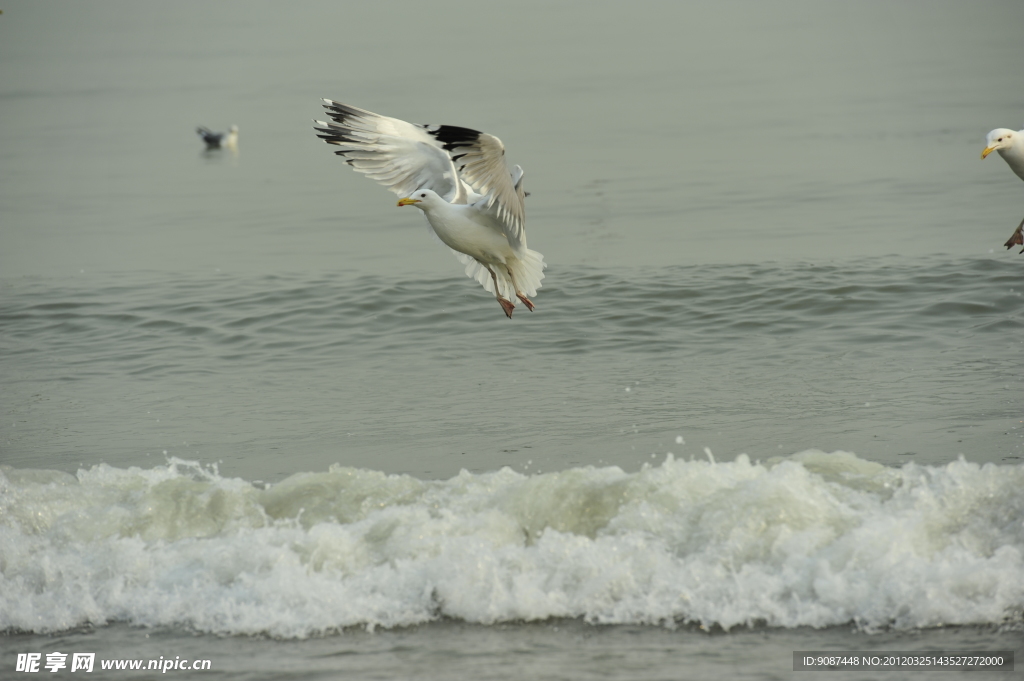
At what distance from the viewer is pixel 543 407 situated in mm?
8562

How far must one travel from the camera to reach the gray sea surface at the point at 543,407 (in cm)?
539

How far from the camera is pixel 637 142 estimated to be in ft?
67.1

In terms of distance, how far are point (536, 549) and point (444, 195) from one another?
3480 mm

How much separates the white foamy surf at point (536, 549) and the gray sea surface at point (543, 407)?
0.02m

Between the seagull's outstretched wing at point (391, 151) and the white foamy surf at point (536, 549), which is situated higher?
the seagull's outstretched wing at point (391, 151)

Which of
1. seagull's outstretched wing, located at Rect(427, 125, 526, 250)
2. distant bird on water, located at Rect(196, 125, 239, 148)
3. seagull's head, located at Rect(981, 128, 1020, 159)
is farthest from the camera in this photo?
distant bird on water, located at Rect(196, 125, 239, 148)

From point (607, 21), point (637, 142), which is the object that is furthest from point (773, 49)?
point (637, 142)

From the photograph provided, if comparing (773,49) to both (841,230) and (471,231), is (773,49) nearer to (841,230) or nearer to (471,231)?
(841,230)

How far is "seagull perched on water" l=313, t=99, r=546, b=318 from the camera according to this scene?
26.1ft

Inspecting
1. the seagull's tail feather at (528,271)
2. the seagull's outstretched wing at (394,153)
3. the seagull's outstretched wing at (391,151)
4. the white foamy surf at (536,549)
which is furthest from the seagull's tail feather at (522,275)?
the white foamy surf at (536,549)

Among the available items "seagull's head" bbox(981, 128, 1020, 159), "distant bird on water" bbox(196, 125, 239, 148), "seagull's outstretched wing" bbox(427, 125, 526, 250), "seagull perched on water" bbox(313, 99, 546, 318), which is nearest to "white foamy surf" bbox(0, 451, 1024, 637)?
"seagull's outstretched wing" bbox(427, 125, 526, 250)

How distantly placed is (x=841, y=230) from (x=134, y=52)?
122 feet

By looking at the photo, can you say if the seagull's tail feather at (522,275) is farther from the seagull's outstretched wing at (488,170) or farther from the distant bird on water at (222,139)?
the distant bird on water at (222,139)

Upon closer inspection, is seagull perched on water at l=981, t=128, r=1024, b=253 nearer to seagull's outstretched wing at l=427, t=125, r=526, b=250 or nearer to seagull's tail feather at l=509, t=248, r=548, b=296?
seagull's tail feather at l=509, t=248, r=548, b=296
